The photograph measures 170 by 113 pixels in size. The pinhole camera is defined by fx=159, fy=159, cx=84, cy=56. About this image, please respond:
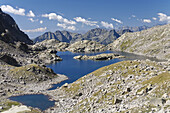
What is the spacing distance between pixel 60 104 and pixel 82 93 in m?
10.5

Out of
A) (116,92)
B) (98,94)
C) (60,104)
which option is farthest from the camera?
(60,104)

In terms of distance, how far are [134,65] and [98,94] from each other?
22.7 m

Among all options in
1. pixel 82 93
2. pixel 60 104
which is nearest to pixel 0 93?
pixel 60 104

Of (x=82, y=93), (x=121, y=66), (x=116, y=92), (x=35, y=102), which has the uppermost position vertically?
(x=121, y=66)

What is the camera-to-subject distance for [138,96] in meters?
40.7

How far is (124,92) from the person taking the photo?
47.2 m

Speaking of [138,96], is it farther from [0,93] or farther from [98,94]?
[0,93]

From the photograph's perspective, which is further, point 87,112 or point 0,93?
point 0,93

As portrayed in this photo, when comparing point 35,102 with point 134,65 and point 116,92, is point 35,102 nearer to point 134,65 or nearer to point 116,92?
point 116,92

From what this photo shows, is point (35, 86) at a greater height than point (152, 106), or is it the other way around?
point (152, 106)

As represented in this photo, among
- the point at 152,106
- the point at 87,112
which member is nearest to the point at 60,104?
the point at 87,112

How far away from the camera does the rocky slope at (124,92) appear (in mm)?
34844

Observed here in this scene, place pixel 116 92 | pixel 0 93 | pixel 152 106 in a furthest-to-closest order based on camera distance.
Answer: pixel 0 93 < pixel 116 92 < pixel 152 106

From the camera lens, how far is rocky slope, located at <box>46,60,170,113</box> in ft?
114
